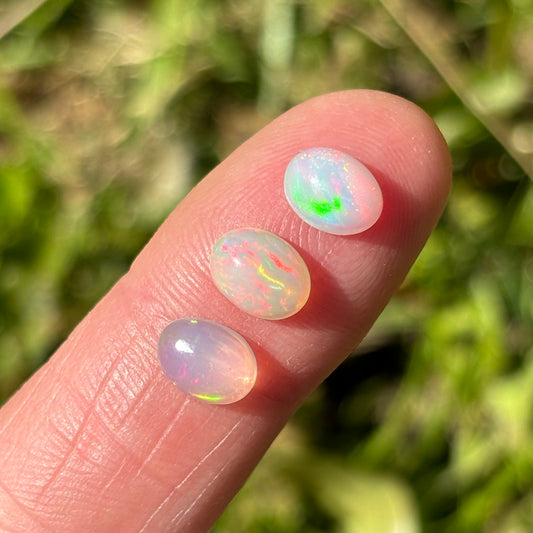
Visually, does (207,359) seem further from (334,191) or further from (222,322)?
(334,191)

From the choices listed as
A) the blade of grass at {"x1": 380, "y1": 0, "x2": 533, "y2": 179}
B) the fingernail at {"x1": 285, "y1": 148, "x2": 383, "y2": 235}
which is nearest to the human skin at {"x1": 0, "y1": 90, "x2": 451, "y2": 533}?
the fingernail at {"x1": 285, "y1": 148, "x2": 383, "y2": 235}

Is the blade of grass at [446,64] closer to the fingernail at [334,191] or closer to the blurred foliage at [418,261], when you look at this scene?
the blurred foliage at [418,261]

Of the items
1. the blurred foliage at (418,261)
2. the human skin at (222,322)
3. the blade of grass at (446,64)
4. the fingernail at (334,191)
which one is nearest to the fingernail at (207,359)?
the human skin at (222,322)

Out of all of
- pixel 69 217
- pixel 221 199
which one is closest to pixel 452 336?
pixel 221 199

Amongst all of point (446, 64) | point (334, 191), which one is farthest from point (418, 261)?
point (334, 191)

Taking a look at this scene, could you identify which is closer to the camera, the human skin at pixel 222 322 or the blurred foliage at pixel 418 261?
the human skin at pixel 222 322

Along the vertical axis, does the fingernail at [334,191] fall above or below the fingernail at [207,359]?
above
